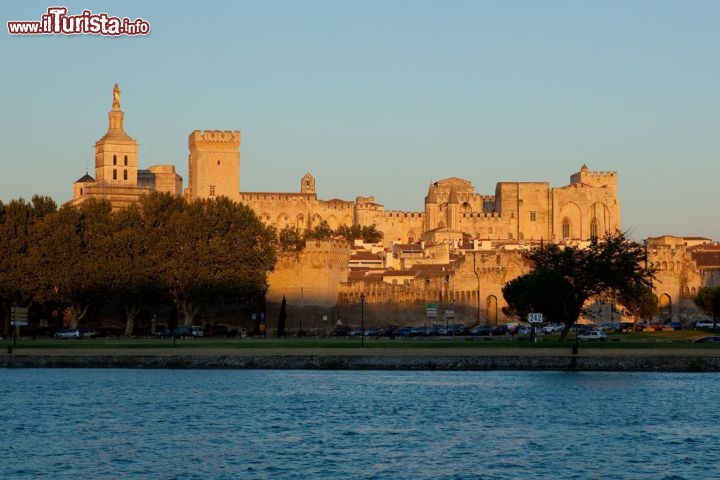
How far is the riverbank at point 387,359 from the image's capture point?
187 feet

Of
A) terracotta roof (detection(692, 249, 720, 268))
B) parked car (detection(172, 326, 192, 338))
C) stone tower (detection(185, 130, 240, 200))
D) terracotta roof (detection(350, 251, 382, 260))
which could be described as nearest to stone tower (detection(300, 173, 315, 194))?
stone tower (detection(185, 130, 240, 200))

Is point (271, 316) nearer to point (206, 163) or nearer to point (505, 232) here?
point (206, 163)

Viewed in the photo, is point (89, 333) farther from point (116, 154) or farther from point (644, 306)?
point (116, 154)

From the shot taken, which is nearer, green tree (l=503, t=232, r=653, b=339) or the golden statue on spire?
green tree (l=503, t=232, r=653, b=339)

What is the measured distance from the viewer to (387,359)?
5812cm

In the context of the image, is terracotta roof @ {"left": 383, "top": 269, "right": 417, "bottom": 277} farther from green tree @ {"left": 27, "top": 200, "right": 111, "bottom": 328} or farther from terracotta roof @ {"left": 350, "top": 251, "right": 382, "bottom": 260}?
green tree @ {"left": 27, "top": 200, "right": 111, "bottom": 328}

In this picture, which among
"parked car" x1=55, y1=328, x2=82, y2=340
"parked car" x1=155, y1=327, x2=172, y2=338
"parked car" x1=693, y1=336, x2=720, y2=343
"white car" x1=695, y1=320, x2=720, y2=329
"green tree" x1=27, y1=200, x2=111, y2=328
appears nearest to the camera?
"parked car" x1=693, y1=336, x2=720, y2=343

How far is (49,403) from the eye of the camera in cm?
4844

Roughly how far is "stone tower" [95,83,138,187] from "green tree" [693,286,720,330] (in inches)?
2004

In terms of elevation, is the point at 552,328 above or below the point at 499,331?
above

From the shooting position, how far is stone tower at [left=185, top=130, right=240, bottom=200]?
5679 inches

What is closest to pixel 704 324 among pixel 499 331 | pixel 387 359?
pixel 499 331

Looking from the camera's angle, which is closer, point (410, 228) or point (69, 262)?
point (69, 262)

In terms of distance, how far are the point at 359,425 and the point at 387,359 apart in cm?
1561
